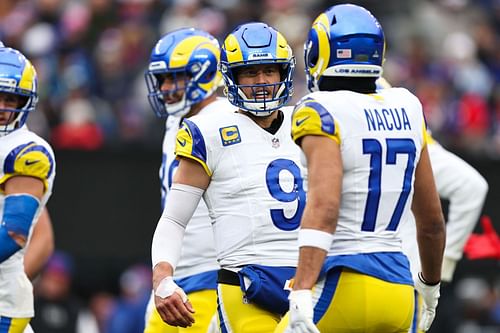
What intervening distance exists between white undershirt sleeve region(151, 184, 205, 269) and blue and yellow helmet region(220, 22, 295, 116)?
1.60ft

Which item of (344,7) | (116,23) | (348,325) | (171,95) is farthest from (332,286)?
(116,23)

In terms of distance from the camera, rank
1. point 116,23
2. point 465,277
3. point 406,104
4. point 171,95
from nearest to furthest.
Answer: point 406,104 → point 171,95 → point 465,277 → point 116,23

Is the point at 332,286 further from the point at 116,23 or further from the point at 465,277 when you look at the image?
the point at 116,23

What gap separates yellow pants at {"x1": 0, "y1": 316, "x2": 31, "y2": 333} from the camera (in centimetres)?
632

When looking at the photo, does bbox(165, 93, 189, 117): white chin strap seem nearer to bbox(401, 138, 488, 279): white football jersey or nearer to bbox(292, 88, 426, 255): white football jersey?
bbox(401, 138, 488, 279): white football jersey

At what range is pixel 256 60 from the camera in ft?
19.3

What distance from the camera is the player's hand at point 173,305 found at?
17.5 feet

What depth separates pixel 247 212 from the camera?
5.71 m

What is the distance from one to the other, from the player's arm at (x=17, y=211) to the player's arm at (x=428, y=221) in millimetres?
1875

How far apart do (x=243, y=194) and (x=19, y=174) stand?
118 cm

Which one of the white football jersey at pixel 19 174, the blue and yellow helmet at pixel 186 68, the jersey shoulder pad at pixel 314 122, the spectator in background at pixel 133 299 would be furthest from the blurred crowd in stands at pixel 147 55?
the jersey shoulder pad at pixel 314 122

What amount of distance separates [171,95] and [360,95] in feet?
7.09

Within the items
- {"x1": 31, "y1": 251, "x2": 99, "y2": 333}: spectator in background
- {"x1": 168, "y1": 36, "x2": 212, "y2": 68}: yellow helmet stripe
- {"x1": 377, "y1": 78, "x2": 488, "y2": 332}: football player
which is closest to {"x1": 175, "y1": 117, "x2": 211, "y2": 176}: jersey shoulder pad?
{"x1": 168, "y1": 36, "x2": 212, "y2": 68}: yellow helmet stripe

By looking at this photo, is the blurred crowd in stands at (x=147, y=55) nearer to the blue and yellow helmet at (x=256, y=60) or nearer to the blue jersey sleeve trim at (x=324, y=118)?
the blue and yellow helmet at (x=256, y=60)
